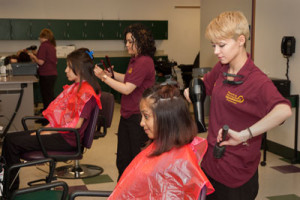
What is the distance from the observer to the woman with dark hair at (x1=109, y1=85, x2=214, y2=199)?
5.54 ft

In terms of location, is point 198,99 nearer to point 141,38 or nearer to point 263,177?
point 141,38

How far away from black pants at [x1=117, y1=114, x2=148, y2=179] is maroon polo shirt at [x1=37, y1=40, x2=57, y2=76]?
11.8 ft

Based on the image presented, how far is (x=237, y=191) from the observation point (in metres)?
1.87

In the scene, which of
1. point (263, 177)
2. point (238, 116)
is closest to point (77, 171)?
point (263, 177)

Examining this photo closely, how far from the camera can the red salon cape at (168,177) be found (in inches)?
65.5

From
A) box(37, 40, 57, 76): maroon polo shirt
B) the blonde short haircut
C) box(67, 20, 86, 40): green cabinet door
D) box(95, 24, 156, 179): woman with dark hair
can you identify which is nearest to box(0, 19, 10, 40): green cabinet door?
box(67, 20, 86, 40): green cabinet door

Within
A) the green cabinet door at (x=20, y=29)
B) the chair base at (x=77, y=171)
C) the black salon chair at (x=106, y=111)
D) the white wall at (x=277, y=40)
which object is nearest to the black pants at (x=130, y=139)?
the black salon chair at (x=106, y=111)

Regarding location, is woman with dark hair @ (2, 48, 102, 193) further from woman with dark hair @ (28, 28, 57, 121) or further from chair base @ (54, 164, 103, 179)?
woman with dark hair @ (28, 28, 57, 121)

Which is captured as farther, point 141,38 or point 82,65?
point 82,65

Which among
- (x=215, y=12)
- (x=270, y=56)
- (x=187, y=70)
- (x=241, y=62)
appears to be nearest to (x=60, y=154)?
(x=241, y=62)

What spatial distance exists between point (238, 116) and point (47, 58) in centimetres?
502

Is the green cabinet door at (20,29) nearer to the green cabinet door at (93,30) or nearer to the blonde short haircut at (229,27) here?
the green cabinet door at (93,30)

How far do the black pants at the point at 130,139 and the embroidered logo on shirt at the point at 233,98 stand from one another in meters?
1.28

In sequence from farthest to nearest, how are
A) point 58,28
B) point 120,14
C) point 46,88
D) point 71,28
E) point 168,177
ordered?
1. point 120,14
2. point 71,28
3. point 58,28
4. point 46,88
5. point 168,177
